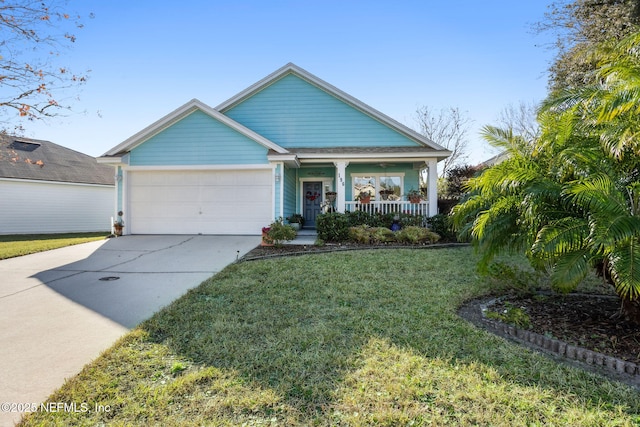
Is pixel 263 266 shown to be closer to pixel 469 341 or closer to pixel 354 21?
pixel 469 341

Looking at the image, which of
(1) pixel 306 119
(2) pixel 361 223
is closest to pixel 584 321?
(2) pixel 361 223

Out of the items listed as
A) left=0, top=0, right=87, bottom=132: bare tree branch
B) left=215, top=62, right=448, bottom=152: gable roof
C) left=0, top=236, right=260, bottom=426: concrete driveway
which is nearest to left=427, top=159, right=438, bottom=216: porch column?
left=215, top=62, right=448, bottom=152: gable roof

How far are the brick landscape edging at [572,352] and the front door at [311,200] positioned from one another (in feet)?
37.0

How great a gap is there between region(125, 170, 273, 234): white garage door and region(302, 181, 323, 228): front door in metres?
3.81

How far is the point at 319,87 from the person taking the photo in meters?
13.5

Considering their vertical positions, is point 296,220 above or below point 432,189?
below

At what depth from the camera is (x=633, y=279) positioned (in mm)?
2836

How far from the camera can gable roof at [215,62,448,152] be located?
1291 cm

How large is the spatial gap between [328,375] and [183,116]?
36.1ft

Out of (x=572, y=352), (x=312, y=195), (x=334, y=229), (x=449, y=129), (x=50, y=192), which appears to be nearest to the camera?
(x=572, y=352)

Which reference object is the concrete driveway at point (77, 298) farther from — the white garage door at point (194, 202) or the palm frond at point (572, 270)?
the palm frond at point (572, 270)

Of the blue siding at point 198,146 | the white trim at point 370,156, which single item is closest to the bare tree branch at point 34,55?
the blue siding at point 198,146

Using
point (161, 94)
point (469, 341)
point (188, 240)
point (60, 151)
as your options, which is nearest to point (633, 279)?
point (469, 341)

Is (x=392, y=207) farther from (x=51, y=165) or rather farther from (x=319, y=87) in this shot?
(x=51, y=165)
